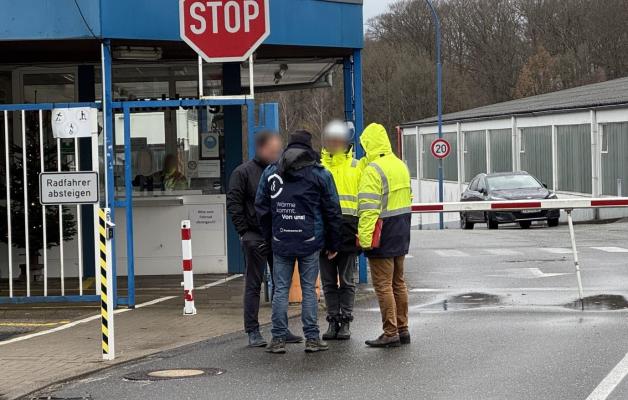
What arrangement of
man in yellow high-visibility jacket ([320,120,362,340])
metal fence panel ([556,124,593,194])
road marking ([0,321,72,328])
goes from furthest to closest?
1. metal fence panel ([556,124,593,194])
2. road marking ([0,321,72,328])
3. man in yellow high-visibility jacket ([320,120,362,340])

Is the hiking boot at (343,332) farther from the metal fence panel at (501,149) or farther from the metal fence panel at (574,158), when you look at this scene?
the metal fence panel at (501,149)

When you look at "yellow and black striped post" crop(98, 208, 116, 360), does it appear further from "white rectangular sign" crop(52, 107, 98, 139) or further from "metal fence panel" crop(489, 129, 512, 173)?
"metal fence panel" crop(489, 129, 512, 173)

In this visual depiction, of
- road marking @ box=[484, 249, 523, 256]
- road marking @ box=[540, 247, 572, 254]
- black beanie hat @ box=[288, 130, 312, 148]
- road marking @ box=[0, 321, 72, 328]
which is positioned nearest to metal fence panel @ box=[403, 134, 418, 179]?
road marking @ box=[484, 249, 523, 256]

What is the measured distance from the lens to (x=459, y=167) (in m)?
55.8

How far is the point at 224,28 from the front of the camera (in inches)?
538

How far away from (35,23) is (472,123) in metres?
41.5

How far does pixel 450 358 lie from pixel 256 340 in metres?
1.88

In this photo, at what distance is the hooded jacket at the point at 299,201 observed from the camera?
988cm

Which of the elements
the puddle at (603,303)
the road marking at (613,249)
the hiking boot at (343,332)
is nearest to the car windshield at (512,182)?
the road marking at (613,249)

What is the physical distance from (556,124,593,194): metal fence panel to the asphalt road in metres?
25.2

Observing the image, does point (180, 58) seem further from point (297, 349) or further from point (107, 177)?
point (297, 349)

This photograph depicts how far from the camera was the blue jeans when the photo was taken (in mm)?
10023

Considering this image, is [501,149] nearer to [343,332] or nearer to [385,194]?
[343,332]

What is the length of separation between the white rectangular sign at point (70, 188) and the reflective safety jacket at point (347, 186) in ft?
7.70
